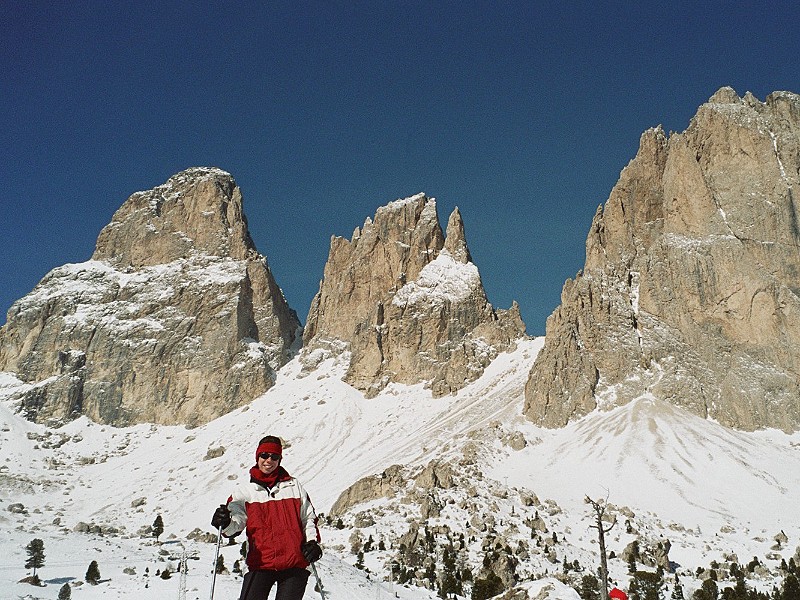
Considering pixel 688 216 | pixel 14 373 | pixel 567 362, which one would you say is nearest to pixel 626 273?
pixel 688 216

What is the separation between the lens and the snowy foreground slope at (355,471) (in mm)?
32375

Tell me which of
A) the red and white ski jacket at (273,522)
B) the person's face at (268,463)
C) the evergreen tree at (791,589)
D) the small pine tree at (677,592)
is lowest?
the evergreen tree at (791,589)

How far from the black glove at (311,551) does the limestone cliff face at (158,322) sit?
139627 mm

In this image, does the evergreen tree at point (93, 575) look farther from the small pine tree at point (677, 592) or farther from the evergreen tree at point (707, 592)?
the evergreen tree at point (707, 592)

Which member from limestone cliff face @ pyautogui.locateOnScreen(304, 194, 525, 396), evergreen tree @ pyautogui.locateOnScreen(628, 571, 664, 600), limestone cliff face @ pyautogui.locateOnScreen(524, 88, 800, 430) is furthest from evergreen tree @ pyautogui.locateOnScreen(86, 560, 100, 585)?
limestone cliff face @ pyautogui.locateOnScreen(304, 194, 525, 396)

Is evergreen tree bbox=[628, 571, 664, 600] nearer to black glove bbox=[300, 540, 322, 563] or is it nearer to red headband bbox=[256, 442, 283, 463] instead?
black glove bbox=[300, 540, 322, 563]

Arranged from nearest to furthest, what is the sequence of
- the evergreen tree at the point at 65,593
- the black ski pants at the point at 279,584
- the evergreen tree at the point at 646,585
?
the black ski pants at the point at 279,584 → the evergreen tree at the point at 65,593 → the evergreen tree at the point at 646,585

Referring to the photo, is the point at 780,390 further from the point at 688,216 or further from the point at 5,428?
the point at 5,428

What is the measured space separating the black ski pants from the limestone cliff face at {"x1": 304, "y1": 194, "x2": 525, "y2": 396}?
4501 inches

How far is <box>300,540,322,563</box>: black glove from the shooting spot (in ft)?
22.8

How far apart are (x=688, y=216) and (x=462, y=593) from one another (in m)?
86.9

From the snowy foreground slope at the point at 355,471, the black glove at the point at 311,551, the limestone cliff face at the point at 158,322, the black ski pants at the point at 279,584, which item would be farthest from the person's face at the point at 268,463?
the limestone cliff face at the point at 158,322

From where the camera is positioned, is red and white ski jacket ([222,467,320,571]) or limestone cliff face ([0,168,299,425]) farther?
limestone cliff face ([0,168,299,425])

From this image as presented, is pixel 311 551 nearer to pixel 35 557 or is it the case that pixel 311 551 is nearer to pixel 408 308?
pixel 35 557
